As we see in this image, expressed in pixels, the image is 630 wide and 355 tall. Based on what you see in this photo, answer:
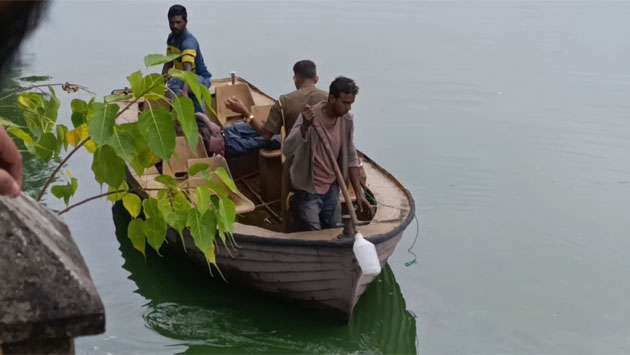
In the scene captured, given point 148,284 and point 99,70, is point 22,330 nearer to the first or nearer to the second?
point 148,284

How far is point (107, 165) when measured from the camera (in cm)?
454

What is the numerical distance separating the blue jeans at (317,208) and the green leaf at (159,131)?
7.38 feet

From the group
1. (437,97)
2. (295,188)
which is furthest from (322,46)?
(295,188)

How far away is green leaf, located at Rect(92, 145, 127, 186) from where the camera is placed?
178 inches

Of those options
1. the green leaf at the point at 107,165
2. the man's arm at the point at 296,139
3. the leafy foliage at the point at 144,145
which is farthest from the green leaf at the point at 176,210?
the man's arm at the point at 296,139

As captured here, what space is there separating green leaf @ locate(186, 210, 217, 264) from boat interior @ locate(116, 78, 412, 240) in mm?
1131

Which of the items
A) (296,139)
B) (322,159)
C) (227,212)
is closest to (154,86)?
(227,212)

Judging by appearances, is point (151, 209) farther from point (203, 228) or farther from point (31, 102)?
point (31, 102)

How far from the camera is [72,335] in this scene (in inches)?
85.8

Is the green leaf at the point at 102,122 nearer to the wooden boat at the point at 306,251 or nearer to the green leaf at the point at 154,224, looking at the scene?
the green leaf at the point at 154,224

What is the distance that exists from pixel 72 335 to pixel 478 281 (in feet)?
20.3

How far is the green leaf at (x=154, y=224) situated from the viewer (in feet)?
16.0

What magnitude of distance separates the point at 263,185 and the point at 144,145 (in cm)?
351

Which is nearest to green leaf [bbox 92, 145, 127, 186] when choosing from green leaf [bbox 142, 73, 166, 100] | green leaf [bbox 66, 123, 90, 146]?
green leaf [bbox 142, 73, 166, 100]
